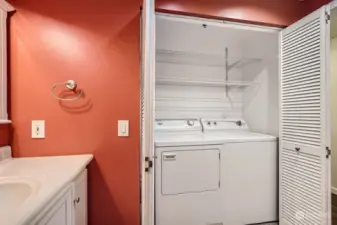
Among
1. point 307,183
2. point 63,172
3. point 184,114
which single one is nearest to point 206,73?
point 184,114

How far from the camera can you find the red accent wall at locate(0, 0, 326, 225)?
1.48 meters

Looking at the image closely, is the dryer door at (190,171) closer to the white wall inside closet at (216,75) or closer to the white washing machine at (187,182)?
the white washing machine at (187,182)

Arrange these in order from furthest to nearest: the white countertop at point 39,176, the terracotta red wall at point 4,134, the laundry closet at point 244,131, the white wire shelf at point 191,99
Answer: the white wire shelf at point 191,99 < the laundry closet at point 244,131 < the terracotta red wall at point 4,134 < the white countertop at point 39,176

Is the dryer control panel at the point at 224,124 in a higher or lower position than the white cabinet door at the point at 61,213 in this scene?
higher

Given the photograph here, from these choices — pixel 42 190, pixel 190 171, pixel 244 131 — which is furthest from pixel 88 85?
pixel 244 131

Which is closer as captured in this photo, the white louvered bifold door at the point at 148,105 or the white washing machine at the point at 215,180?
the white louvered bifold door at the point at 148,105

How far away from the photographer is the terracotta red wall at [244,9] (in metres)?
1.63

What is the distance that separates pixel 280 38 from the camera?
193cm

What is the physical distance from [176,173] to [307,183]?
1117mm

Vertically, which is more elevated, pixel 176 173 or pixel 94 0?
pixel 94 0

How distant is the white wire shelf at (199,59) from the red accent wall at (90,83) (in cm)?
96

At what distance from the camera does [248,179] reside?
1.95 metres

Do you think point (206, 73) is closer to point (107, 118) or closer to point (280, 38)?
point (280, 38)

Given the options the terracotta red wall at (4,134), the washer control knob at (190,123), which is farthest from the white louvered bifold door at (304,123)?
the terracotta red wall at (4,134)
